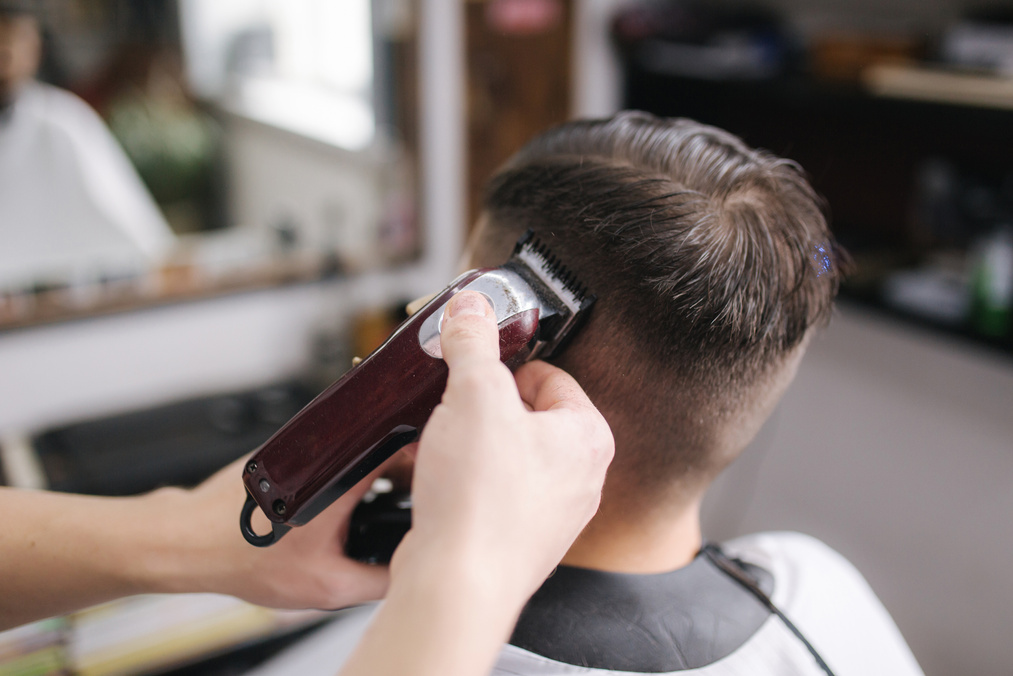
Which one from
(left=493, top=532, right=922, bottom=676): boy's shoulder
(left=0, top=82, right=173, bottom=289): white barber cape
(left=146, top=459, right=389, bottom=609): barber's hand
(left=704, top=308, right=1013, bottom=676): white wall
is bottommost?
(left=704, top=308, right=1013, bottom=676): white wall

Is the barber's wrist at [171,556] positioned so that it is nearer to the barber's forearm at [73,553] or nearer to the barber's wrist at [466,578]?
the barber's forearm at [73,553]

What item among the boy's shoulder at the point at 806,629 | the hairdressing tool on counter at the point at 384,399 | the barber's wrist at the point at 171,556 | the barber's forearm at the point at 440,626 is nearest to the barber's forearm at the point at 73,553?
the barber's wrist at the point at 171,556

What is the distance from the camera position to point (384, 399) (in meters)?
0.61

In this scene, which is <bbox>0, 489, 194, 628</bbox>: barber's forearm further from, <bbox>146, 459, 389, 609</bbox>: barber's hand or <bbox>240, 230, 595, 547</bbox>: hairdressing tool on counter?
<bbox>240, 230, 595, 547</bbox>: hairdressing tool on counter

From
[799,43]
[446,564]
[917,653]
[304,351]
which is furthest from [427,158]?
[917,653]

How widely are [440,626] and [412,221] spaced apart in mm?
1873

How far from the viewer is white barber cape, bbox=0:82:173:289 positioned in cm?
183

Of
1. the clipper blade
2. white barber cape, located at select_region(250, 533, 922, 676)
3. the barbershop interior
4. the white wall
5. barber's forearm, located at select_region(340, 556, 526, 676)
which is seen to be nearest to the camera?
Answer: barber's forearm, located at select_region(340, 556, 526, 676)

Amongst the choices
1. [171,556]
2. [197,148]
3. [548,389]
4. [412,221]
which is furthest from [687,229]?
[197,148]

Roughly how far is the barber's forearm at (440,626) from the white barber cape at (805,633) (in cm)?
41

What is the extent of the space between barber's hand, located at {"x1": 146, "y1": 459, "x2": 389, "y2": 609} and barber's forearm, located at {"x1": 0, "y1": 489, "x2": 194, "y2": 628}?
0.08 feet

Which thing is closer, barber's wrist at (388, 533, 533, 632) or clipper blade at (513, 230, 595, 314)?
barber's wrist at (388, 533, 533, 632)

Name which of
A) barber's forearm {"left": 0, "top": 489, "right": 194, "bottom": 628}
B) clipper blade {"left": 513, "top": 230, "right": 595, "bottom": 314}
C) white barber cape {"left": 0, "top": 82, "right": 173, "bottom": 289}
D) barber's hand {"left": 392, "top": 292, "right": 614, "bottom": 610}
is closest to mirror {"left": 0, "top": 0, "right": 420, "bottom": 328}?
white barber cape {"left": 0, "top": 82, "right": 173, "bottom": 289}

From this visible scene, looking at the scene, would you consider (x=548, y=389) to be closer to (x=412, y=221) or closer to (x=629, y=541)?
(x=629, y=541)
